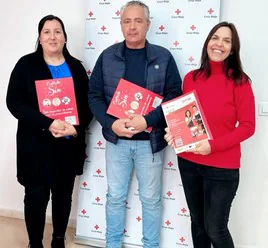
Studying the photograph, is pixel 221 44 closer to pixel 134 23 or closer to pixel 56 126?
pixel 134 23

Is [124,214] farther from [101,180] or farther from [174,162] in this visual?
[174,162]

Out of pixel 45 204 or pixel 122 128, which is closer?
pixel 122 128

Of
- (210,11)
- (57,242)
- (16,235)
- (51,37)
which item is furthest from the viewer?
(16,235)

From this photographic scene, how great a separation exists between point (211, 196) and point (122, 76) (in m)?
0.82

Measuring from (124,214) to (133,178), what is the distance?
250mm

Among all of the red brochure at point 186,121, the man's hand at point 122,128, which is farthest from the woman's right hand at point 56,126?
the red brochure at point 186,121

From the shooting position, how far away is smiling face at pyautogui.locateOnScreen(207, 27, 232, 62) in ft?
5.13

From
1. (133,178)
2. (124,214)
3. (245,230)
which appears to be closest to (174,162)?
(133,178)

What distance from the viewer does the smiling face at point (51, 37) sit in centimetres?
188

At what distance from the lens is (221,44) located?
156cm

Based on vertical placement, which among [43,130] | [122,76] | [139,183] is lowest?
[139,183]

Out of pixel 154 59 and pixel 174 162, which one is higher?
pixel 154 59

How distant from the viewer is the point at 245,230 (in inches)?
87.6

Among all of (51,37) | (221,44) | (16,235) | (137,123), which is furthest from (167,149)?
(16,235)
